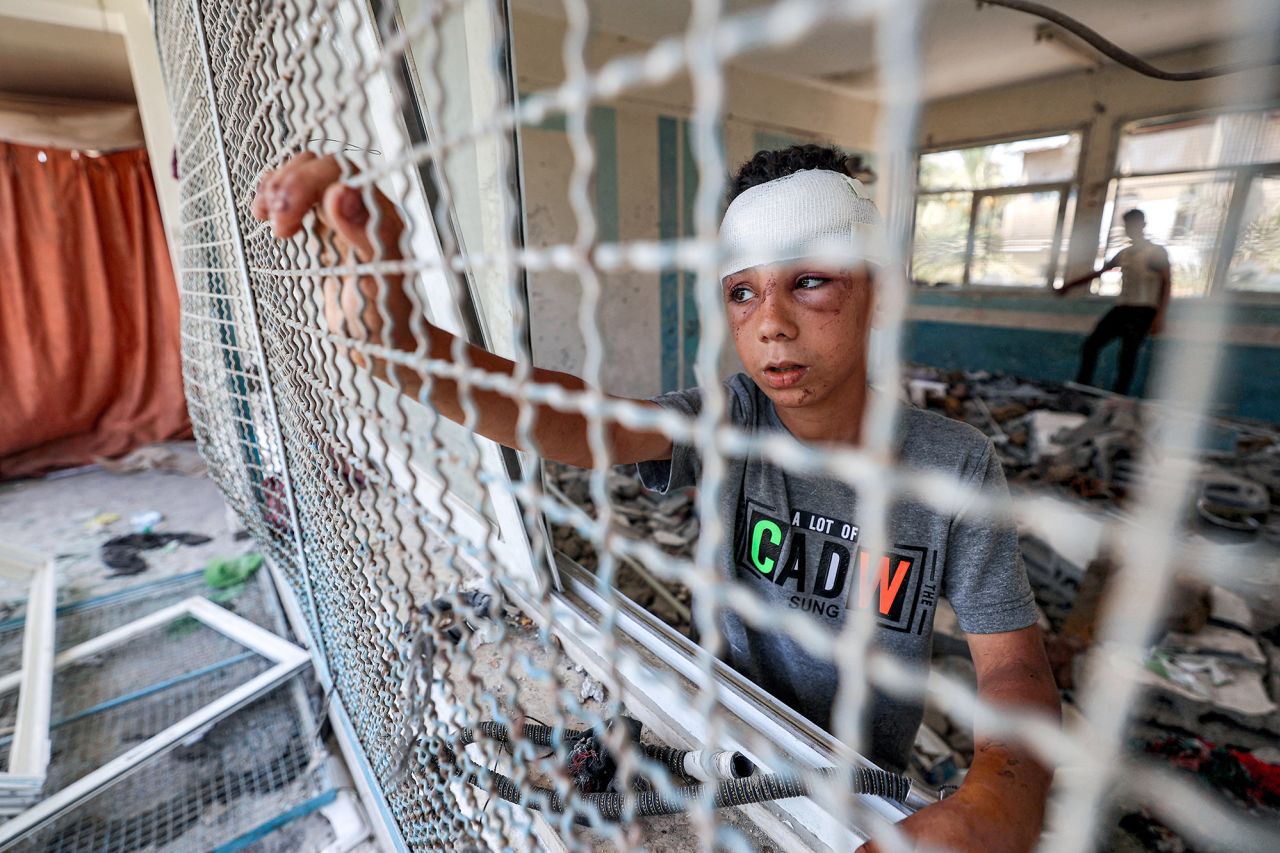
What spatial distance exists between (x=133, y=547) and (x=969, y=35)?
278 inches

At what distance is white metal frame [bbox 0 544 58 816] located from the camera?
153cm

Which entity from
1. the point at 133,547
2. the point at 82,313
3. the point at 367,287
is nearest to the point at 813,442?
the point at 367,287

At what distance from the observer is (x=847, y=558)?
102 cm

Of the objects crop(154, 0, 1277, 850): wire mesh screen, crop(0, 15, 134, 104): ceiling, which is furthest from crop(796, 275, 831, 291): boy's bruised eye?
crop(0, 15, 134, 104): ceiling

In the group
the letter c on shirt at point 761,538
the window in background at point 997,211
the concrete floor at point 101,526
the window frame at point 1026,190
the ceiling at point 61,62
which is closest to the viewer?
the letter c on shirt at point 761,538

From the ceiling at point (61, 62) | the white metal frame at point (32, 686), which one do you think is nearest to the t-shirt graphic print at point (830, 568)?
the white metal frame at point (32, 686)

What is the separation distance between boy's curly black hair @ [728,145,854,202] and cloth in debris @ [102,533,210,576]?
11.8 feet

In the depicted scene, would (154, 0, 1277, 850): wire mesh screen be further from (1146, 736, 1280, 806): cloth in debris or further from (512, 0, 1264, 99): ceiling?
(512, 0, 1264, 99): ceiling

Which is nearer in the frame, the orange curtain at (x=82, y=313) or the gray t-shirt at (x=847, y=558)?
the gray t-shirt at (x=847, y=558)

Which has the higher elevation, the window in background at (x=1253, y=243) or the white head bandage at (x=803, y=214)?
the white head bandage at (x=803, y=214)

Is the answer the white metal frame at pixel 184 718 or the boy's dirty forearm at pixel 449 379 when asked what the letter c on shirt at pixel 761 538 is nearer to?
the boy's dirty forearm at pixel 449 379

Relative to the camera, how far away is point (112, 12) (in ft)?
12.9

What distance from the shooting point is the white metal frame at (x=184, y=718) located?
1.51m

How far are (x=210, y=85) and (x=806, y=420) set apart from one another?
1412mm
